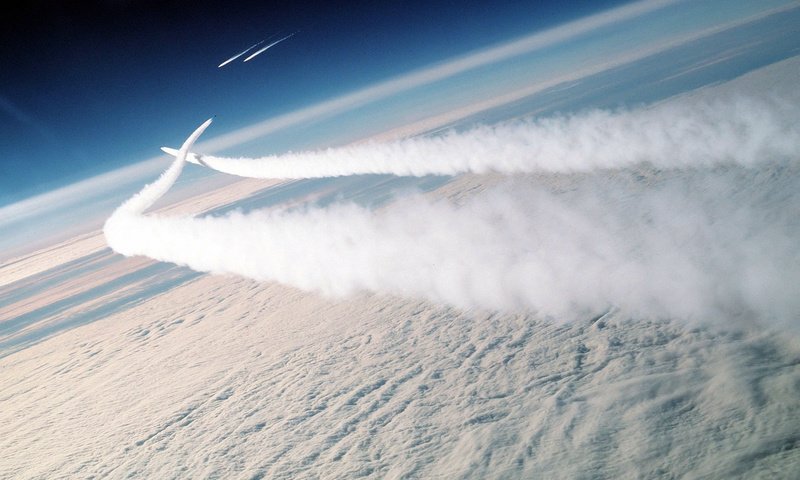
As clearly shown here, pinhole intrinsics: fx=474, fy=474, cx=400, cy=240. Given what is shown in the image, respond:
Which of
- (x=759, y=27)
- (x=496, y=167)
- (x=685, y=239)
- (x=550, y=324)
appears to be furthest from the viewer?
(x=759, y=27)

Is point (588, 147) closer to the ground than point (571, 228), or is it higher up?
higher up

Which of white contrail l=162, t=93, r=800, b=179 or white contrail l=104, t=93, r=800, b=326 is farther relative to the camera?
white contrail l=162, t=93, r=800, b=179

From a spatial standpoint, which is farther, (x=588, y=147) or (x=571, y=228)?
(x=588, y=147)

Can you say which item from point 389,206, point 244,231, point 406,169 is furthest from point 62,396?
point 389,206

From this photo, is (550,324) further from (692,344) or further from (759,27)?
(759,27)

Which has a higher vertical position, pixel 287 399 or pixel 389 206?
pixel 389 206

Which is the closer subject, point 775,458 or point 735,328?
point 775,458

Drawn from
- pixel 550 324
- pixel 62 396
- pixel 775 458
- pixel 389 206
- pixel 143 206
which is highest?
pixel 143 206

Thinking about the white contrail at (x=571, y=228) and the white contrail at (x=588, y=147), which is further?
the white contrail at (x=588, y=147)
